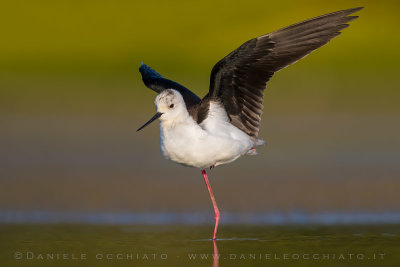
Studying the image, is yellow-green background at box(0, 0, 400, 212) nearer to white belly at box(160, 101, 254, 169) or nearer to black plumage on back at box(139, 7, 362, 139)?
white belly at box(160, 101, 254, 169)

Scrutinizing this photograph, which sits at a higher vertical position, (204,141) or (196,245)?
(204,141)

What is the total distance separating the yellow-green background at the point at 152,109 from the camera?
11.9 m

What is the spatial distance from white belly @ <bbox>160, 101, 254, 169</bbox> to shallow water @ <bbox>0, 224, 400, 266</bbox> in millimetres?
811

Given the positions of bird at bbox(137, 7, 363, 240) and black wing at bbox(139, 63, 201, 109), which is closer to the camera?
bird at bbox(137, 7, 363, 240)

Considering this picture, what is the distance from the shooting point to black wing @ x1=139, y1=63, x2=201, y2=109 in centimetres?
998

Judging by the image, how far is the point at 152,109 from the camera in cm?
1662

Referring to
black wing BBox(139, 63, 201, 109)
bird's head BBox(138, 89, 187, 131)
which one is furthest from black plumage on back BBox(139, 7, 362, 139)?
black wing BBox(139, 63, 201, 109)

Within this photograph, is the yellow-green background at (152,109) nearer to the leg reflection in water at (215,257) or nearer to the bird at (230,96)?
Answer: the bird at (230,96)

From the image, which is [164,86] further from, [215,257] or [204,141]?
[215,257]

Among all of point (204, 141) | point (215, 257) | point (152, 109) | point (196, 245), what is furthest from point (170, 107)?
point (152, 109)

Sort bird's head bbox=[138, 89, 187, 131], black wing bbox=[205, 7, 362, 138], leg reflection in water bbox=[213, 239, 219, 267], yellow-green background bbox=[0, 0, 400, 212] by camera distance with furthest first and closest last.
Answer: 1. yellow-green background bbox=[0, 0, 400, 212]
2. bird's head bbox=[138, 89, 187, 131]
3. black wing bbox=[205, 7, 362, 138]
4. leg reflection in water bbox=[213, 239, 219, 267]

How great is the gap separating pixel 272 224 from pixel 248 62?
2.02m

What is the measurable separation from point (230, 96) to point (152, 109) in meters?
7.42

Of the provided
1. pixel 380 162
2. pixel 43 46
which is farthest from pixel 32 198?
pixel 43 46
